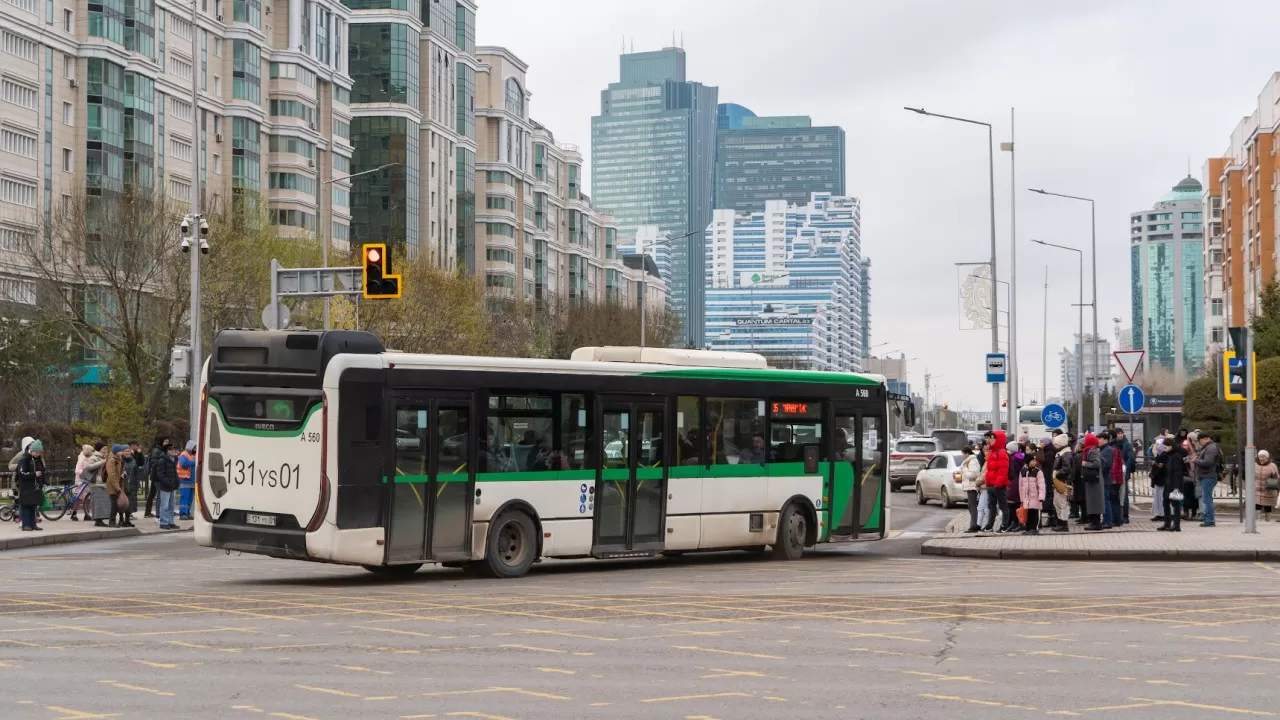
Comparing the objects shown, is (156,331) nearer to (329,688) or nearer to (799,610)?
(799,610)

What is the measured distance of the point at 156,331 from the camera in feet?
174

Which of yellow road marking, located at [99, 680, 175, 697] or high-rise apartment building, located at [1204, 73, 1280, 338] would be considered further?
high-rise apartment building, located at [1204, 73, 1280, 338]

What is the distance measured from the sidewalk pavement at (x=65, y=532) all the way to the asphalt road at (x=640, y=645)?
23.9 feet

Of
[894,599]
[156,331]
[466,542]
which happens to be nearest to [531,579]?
[466,542]

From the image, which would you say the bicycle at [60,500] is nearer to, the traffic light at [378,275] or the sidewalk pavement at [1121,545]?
the traffic light at [378,275]

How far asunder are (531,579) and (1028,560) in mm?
7949

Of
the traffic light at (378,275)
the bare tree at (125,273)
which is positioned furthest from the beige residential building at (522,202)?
the traffic light at (378,275)

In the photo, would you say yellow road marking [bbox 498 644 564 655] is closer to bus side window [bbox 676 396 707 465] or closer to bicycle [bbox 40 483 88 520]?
bus side window [bbox 676 396 707 465]

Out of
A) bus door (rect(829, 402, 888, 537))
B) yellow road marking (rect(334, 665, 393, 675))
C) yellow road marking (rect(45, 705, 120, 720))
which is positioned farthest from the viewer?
bus door (rect(829, 402, 888, 537))

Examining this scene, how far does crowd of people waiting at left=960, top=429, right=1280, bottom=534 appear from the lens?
28641mm

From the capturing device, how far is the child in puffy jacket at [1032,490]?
1126 inches

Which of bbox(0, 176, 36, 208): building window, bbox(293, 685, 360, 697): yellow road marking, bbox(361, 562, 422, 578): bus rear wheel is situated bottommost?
bbox(361, 562, 422, 578): bus rear wheel

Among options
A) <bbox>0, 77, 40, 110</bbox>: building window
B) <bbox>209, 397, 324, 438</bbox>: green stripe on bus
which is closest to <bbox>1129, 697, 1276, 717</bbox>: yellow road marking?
<bbox>209, 397, 324, 438</bbox>: green stripe on bus

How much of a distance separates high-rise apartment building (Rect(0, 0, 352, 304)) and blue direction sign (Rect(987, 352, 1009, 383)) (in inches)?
1187
